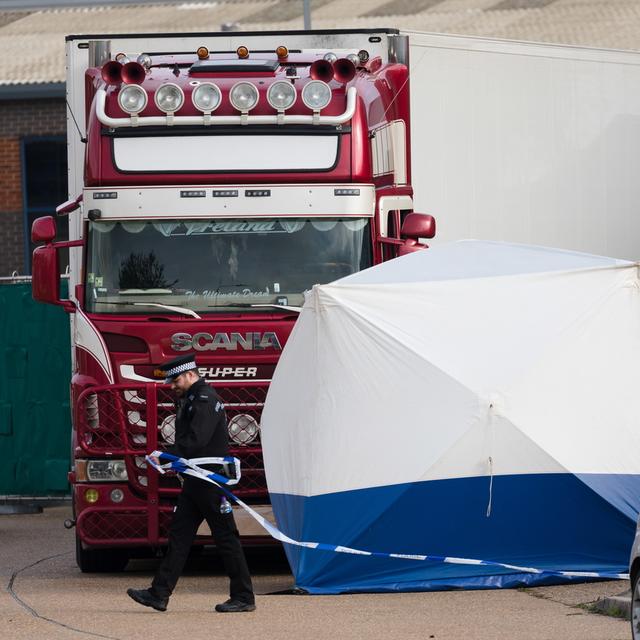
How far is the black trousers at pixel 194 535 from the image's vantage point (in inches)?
410

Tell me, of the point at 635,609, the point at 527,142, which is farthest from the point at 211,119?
the point at 635,609

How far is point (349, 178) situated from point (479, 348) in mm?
1679

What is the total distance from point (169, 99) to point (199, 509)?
320cm

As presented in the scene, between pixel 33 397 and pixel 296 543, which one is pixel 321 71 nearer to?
pixel 296 543

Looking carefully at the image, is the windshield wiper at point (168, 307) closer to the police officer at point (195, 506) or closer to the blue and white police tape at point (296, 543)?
the police officer at point (195, 506)

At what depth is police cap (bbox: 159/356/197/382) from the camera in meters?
10.6

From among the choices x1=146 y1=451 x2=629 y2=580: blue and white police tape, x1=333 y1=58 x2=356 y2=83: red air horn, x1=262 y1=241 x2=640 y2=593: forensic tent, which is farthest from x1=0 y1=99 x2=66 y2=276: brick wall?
x1=146 y1=451 x2=629 y2=580: blue and white police tape

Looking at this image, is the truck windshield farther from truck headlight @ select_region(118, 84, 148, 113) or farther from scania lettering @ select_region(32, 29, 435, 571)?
truck headlight @ select_region(118, 84, 148, 113)

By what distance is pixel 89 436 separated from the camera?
11.8m

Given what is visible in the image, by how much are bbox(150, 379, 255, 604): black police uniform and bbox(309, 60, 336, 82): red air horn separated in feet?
9.38

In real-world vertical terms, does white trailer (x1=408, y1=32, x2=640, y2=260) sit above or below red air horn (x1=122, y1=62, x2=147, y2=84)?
below

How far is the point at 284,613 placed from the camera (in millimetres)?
10336

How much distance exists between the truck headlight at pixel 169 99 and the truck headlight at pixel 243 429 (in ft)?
7.81

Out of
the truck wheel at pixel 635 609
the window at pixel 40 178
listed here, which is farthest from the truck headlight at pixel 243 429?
the window at pixel 40 178
